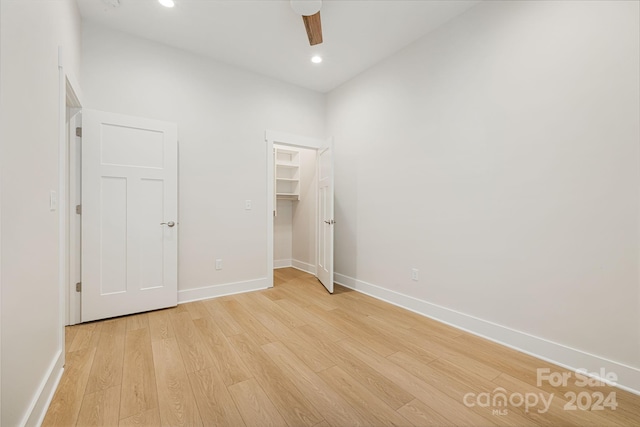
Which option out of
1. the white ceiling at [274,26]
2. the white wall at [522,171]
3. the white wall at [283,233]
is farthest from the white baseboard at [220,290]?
the white ceiling at [274,26]

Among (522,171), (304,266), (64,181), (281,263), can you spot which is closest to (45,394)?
(64,181)

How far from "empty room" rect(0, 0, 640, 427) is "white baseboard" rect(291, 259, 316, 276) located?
1.78 ft

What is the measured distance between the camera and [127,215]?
2.71m

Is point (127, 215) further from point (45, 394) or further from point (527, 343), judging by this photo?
point (527, 343)

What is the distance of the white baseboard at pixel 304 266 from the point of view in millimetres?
4609

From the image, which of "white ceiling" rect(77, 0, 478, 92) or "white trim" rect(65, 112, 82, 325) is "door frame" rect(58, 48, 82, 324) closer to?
"white trim" rect(65, 112, 82, 325)

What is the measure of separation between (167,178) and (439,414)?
120 inches

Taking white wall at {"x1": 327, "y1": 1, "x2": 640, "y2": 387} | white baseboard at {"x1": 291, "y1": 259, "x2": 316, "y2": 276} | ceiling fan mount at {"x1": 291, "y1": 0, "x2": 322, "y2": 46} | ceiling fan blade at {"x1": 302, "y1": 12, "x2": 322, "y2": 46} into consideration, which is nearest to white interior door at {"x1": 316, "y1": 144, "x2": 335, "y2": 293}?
white baseboard at {"x1": 291, "y1": 259, "x2": 316, "y2": 276}

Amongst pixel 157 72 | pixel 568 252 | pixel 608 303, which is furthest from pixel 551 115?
pixel 157 72

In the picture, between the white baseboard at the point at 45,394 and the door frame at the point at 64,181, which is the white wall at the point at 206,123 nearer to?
the door frame at the point at 64,181

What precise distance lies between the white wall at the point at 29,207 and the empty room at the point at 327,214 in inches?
0.7

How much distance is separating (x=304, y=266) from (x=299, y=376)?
3.07 metres

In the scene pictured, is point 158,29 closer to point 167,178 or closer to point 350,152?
point 167,178

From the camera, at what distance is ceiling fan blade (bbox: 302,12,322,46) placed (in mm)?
2201
